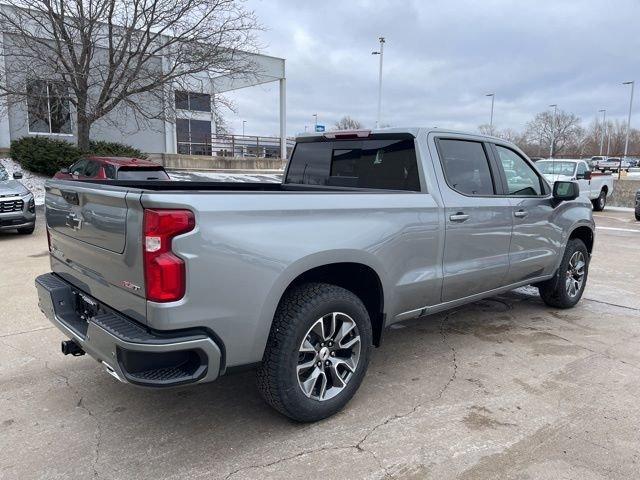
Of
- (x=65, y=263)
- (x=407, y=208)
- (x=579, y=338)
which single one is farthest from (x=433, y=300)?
(x=65, y=263)

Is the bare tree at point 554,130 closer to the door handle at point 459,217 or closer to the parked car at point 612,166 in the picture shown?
the parked car at point 612,166

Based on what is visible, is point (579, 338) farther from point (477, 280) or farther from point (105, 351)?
point (105, 351)

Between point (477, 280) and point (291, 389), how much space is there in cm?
200

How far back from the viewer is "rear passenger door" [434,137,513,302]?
3.89m

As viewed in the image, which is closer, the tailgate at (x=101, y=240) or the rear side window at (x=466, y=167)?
the tailgate at (x=101, y=240)

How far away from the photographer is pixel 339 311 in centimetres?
315

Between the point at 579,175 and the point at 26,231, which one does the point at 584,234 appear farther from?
the point at 579,175

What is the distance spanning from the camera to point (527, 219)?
468 cm

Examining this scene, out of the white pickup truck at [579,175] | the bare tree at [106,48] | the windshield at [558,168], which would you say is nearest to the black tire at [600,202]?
the white pickup truck at [579,175]

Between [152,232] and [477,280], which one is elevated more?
[152,232]

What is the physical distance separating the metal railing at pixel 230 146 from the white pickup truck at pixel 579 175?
1631 centimetres

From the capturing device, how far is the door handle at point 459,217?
384 cm

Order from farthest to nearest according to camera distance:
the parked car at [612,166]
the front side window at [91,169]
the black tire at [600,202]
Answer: the parked car at [612,166] < the black tire at [600,202] < the front side window at [91,169]

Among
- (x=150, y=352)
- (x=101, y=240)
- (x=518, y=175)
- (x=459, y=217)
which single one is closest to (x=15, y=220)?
(x=101, y=240)
